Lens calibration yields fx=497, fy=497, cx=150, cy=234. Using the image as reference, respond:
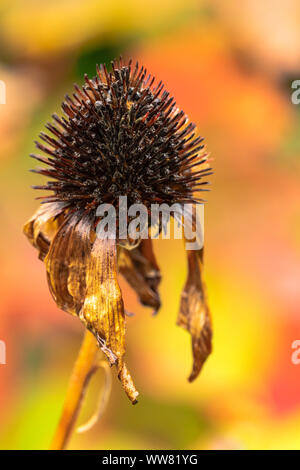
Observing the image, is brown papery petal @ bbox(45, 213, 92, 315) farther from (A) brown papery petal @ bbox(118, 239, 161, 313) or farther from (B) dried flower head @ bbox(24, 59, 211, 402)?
(A) brown papery petal @ bbox(118, 239, 161, 313)

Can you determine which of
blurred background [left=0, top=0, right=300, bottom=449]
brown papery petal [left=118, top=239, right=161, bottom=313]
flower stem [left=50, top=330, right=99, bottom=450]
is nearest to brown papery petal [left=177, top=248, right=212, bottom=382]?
brown papery petal [left=118, top=239, right=161, bottom=313]

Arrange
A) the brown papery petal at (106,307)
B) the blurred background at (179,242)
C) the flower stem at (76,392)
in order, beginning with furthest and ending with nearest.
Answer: the blurred background at (179,242)
the flower stem at (76,392)
the brown papery petal at (106,307)

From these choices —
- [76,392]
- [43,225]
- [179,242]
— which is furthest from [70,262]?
[179,242]

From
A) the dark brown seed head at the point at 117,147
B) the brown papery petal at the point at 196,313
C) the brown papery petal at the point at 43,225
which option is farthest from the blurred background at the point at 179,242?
the dark brown seed head at the point at 117,147

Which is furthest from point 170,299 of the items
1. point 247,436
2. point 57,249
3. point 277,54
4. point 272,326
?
point 277,54

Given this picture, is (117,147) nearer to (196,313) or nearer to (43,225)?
(43,225)

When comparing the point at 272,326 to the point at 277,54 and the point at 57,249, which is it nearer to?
the point at 57,249

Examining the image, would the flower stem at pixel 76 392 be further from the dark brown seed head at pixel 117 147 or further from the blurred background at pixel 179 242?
the blurred background at pixel 179 242
